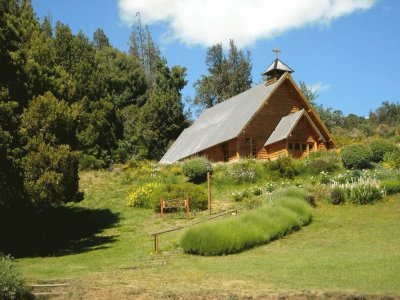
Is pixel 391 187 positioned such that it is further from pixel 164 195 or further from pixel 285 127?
pixel 285 127

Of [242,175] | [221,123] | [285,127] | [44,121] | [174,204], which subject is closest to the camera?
[44,121]

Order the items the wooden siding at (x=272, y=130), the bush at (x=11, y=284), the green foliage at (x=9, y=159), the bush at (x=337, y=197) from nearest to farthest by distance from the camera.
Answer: the bush at (x=11, y=284), the green foliage at (x=9, y=159), the bush at (x=337, y=197), the wooden siding at (x=272, y=130)

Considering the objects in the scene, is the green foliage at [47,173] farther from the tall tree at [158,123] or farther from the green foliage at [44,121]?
the tall tree at [158,123]

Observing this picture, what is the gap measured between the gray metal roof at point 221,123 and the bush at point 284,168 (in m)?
6.09

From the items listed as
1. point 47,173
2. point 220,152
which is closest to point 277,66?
point 220,152

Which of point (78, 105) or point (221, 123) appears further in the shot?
point (221, 123)

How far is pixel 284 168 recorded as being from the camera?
3178 cm

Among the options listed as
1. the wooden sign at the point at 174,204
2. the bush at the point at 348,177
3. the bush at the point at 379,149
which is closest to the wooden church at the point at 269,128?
the bush at the point at 379,149

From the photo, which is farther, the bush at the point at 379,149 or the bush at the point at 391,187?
the bush at the point at 379,149

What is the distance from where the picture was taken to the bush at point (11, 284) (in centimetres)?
1105

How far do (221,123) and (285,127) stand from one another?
20.7 feet

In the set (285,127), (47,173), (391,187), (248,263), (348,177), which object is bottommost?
(248,263)

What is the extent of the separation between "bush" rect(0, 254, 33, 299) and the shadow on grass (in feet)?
27.7

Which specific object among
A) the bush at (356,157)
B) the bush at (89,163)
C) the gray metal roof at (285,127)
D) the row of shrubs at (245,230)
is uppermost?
the gray metal roof at (285,127)
